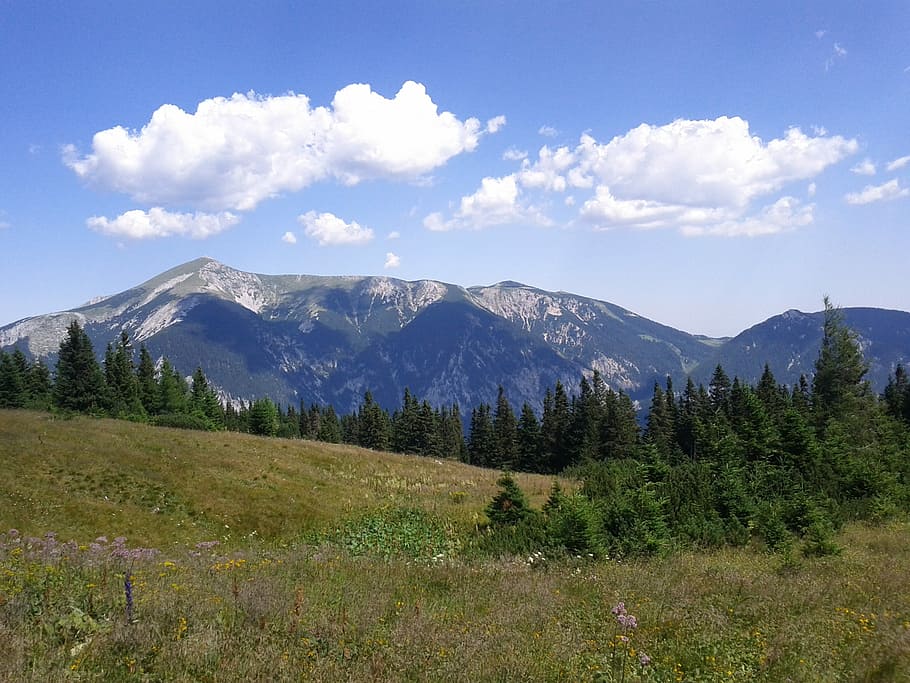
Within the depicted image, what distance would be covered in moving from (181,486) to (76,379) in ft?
136

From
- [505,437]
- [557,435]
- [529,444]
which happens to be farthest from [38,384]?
[557,435]

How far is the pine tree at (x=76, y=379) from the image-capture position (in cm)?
5416

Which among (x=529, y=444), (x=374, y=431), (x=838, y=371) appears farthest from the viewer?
(x=374, y=431)

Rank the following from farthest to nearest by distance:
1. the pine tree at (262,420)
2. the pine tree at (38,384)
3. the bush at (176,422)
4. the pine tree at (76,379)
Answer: the pine tree at (262,420)
the pine tree at (38,384)
the pine tree at (76,379)
the bush at (176,422)

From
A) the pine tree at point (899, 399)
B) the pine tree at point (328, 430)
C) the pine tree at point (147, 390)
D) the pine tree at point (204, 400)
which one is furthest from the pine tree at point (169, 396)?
the pine tree at point (899, 399)

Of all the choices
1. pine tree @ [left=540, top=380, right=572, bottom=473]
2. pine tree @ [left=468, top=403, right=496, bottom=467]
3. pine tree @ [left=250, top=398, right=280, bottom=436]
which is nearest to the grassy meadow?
pine tree @ [left=540, top=380, right=572, bottom=473]

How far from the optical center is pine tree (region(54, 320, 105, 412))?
178ft

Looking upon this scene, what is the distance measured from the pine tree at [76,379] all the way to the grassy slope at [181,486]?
21808mm

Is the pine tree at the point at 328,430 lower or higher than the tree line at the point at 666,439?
lower

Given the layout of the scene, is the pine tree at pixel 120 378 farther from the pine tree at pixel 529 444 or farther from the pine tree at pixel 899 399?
the pine tree at pixel 899 399

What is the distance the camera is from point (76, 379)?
5481 cm

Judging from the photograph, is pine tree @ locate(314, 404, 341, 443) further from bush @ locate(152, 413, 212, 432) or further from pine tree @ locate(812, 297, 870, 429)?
Answer: pine tree @ locate(812, 297, 870, 429)

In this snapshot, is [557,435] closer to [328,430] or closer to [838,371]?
[838,371]

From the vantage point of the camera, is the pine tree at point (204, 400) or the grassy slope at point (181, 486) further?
the pine tree at point (204, 400)
